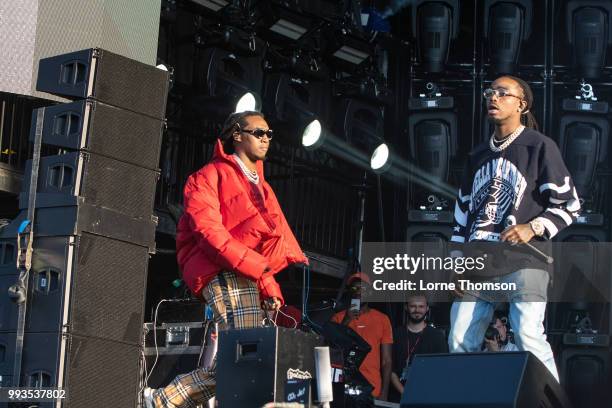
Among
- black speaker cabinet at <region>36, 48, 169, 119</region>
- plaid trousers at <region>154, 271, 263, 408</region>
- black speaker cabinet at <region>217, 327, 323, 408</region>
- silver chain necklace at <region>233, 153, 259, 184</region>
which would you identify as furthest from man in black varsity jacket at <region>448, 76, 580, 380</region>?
black speaker cabinet at <region>36, 48, 169, 119</region>

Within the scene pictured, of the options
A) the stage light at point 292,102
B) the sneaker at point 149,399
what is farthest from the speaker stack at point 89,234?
the stage light at point 292,102

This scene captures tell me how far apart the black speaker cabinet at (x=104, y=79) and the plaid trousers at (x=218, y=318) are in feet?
3.63

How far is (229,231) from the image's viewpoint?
5902 mm

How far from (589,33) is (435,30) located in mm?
1323

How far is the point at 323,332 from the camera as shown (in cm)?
795

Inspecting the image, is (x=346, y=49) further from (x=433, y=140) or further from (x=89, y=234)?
(x=89, y=234)

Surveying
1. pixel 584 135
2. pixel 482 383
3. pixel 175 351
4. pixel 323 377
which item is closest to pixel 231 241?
pixel 323 377

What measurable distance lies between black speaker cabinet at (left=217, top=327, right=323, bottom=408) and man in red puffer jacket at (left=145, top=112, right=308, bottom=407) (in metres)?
0.27

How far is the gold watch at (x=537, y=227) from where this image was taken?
5734mm

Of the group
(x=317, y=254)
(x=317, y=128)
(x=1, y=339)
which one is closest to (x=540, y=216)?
(x=1, y=339)

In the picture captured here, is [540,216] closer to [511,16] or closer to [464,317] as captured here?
[464,317]

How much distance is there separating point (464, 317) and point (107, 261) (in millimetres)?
1761

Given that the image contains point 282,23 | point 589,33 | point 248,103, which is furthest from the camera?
point 589,33

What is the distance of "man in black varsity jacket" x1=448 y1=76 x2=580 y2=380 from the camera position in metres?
5.72
